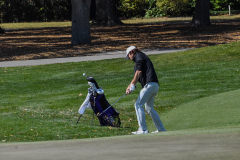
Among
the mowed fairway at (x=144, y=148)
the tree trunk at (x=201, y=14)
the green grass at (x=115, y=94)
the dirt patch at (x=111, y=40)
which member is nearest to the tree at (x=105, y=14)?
the dirt patch at (x=111, y=40)

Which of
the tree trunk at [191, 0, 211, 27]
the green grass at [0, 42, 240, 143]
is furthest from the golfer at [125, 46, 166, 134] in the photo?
the tree trunk at [191, 0, 211, 27]

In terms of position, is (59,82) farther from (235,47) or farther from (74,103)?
(235,47)

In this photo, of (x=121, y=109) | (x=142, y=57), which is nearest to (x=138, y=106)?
(x=142, y=57)

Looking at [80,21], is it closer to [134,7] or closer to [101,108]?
[101,108]

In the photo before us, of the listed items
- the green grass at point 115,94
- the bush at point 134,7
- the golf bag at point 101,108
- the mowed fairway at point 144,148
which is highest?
the bush at point 134,7

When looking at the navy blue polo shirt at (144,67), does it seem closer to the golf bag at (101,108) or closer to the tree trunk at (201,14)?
the golf bag at (101,108)

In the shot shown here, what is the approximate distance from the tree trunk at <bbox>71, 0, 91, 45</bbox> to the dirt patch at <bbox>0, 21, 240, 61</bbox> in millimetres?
573

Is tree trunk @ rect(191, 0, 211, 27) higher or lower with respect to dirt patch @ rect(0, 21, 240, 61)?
higher

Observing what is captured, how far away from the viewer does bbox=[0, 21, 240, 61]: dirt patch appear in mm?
23312

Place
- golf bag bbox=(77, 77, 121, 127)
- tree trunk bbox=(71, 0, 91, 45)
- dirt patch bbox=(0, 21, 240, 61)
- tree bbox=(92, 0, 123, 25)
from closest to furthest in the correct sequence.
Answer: golf bag bbox=(77, 77, 121, 127) < dirt patch bbox=(0, 21, 240, 61) < tree trunk bbox=(71, 0, 91, 45) < tree bbox=(92, 0, 123, 25)

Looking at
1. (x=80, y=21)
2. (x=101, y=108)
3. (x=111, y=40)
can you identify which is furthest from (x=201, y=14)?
(x=101, y=108)

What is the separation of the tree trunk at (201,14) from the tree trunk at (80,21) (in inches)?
343

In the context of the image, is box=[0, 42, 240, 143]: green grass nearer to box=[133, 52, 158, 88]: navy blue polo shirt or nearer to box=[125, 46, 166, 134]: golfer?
box=[125, 46, 166, 134]: golfer

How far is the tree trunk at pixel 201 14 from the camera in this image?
29.3 metres
